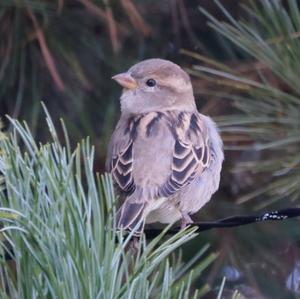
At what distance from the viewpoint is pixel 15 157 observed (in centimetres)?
207

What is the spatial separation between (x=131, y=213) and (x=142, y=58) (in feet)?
4.97

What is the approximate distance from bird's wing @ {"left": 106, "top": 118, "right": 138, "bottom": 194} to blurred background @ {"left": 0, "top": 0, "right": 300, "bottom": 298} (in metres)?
0.50

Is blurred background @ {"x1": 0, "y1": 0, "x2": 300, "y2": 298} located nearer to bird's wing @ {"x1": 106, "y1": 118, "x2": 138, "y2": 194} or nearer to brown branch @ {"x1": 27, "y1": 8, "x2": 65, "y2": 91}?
brown branch @ {"x1": 27, "y1": 8, "x2": 65, "y2": 91}

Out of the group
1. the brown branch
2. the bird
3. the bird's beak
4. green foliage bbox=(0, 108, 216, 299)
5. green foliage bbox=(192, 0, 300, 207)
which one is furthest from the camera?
the brown branch

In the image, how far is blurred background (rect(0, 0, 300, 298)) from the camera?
13.4 feet

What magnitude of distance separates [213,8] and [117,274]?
100 inches

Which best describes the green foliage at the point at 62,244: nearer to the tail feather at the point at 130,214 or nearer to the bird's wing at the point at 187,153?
the tail feather at the point at 130,214

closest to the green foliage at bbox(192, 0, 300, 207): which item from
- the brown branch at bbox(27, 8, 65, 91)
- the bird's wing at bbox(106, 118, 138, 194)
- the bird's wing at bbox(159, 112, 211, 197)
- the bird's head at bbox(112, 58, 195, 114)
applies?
the bird's wing at bbox(159, 112, 211, 197)

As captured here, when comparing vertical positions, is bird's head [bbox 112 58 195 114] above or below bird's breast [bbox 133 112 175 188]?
above

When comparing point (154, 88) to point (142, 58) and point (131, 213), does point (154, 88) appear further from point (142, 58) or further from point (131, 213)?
point (131, 213)

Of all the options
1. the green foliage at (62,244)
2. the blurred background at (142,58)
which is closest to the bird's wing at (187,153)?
the blurred background at (142,58)

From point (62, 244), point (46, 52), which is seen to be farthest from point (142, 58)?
point (62, 244)

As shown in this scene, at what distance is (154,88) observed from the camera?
381cm

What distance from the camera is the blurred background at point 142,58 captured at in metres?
4.07
